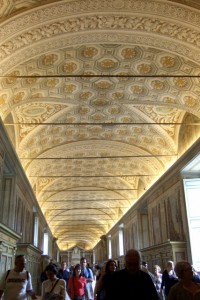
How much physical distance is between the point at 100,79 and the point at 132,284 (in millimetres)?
10743

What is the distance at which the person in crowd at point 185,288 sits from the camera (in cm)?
357

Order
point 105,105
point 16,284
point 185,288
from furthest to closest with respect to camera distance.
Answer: point 105,105 → point 16,284 → point 185,288

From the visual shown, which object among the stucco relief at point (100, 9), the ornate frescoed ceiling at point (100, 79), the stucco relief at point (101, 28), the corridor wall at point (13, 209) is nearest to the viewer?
the stucco relief at point (100, 9)

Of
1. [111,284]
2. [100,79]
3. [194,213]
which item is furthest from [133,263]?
[194,213]

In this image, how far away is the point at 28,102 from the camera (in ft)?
43.4

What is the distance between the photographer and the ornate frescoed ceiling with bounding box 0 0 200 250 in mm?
9141

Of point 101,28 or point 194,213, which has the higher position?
point 101,28

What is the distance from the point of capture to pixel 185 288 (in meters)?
3.68

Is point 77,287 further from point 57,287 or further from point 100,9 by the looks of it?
point 100,9

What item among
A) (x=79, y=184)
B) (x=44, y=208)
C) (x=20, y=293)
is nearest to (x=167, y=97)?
(x=20, y=293)

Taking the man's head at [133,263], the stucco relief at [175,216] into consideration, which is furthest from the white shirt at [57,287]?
the stucco relief at [175,216]

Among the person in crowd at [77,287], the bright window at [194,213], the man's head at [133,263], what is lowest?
the person in crowd at [77,287]

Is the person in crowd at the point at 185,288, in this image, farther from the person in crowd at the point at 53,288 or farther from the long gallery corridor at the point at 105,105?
the long gallery corridor at the point at 105,105

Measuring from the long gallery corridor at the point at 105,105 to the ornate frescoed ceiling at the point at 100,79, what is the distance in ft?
0.12
